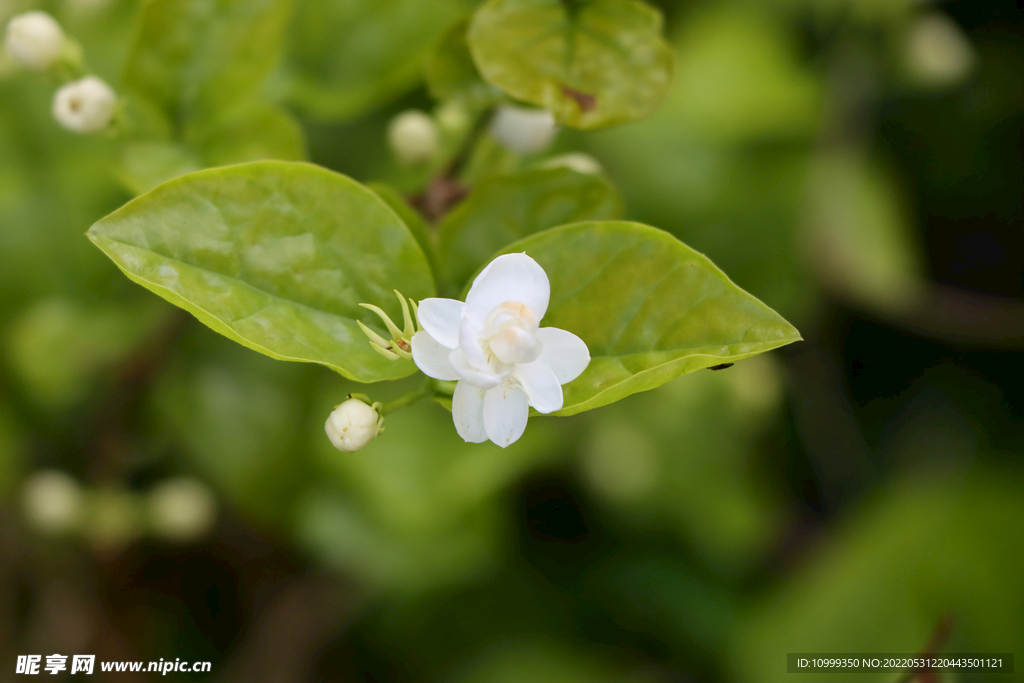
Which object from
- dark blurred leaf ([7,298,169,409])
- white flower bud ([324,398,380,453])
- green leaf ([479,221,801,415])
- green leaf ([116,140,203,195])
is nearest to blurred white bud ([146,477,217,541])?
dark blurred leaf ([7,298,169,409])

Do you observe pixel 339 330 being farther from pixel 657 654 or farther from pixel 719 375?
pixel 657 654

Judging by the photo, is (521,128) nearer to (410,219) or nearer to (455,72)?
(455,72)

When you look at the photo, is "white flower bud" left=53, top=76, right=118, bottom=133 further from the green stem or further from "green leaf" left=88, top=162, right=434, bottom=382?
the green stem

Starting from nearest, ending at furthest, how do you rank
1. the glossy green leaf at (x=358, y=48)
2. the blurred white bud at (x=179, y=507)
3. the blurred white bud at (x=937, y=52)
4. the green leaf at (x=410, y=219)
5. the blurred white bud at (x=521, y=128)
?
the green leaf at (x=410, y=219) → the blurred white bud at (x=521, y=128) → the glossy green leaf at (x=358, y=48) → the blurred white bud at (x=179, y=507) → the blurred white bud at (x=937, y=52)

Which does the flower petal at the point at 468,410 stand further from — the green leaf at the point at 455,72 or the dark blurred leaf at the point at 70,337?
the dark blurred leaf at the point at 70,337

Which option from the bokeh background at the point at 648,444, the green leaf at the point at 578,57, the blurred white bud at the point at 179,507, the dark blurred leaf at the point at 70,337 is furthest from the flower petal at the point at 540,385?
the blurred white bud at the point at 179,507

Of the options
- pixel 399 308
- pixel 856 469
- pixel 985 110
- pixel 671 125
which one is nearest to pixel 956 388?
pixel 856 469
